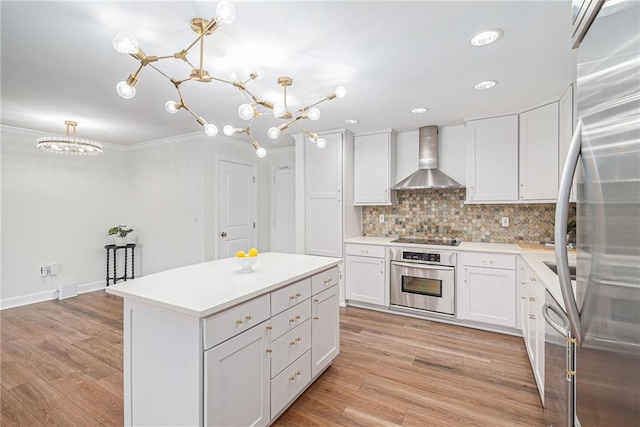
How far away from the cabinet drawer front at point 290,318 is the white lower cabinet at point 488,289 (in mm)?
2082

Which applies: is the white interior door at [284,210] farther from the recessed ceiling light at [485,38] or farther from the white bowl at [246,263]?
the recessed ceiling light at [485,38]

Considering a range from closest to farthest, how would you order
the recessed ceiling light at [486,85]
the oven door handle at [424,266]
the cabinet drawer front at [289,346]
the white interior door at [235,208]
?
the cabinet drawer front at [289,346] → the recessed ceiling light at [486,85] → the oven door handle at [424,266] → the white interior door at [235,208]

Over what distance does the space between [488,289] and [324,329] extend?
1.98m

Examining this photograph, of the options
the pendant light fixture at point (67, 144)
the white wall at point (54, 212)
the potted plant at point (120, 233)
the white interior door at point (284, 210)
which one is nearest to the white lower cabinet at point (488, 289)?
the white interior door at point (284, 210)

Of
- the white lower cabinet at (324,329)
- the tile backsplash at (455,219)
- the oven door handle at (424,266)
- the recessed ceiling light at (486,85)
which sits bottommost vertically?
the white lower cabinet at (324,329)

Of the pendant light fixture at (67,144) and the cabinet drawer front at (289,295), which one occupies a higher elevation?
the pendant light fixture at (67,144)

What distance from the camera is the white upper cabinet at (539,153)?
301 centimetres

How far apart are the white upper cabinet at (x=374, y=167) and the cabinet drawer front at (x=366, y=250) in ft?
2.05

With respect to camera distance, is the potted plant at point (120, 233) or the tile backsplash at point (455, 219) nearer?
the tile backsplash at point (455, 219)

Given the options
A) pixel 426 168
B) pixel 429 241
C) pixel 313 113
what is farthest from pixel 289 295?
pixel 426 168

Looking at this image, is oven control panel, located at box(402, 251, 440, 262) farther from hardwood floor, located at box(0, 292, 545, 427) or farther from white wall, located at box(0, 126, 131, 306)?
white wall, located at box(0, 126, 131, 306)

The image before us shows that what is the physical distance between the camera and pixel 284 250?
17.8 ft

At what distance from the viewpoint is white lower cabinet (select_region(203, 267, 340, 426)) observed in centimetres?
143

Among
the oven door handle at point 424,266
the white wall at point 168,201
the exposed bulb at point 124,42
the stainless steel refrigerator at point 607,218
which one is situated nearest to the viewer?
the stainless steel refrigerator at point 607,218
